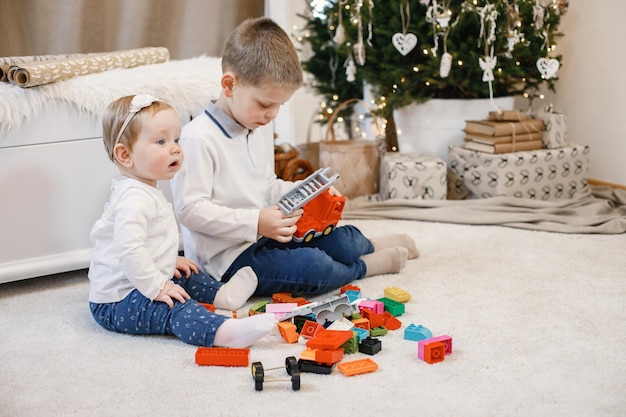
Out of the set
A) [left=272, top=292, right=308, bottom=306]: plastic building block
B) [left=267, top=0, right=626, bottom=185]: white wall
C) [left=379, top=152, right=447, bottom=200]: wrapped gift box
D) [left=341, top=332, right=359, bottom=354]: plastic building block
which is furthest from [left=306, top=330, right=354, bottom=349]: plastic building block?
[left=267, top=0, right=626, bottom=185]: white wall

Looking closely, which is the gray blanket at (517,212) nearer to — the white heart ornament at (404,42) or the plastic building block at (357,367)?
the white heart ornament at (404,42)

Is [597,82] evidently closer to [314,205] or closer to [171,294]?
[314,205]

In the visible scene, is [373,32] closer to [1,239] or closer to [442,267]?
[442,267]

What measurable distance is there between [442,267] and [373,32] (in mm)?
1168

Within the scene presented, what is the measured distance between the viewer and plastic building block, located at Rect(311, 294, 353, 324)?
1494mm

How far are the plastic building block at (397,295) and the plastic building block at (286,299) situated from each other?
→ 0.64 ft

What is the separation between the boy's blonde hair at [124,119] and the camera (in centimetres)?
150

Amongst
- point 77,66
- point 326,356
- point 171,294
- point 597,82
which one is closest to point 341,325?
point 326,356

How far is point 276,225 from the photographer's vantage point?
164 centimetres

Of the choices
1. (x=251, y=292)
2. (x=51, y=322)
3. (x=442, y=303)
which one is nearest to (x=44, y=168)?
(x=51, y=322)

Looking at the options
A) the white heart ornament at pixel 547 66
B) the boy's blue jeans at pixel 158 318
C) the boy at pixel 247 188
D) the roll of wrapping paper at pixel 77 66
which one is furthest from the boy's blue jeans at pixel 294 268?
the white heart ornament at pixel 547 66

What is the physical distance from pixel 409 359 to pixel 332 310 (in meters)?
0.21

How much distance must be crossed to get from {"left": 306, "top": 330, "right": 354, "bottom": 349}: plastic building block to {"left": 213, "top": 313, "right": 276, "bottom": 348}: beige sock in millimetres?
93

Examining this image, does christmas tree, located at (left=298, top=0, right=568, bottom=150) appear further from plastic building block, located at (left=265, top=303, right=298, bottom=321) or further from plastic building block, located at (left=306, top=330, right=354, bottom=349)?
plastic building block, located at (left=306, top=330, right=354, bottom=349)
